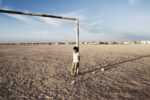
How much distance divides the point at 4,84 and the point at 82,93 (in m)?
3.92

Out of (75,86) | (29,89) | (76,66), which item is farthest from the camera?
(76,66)

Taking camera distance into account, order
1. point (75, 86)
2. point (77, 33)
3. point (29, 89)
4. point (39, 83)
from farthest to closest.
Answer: point (77, 33), point (39, 83), point (75, 86), point (29, 89)

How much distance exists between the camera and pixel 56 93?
4824 millimetres

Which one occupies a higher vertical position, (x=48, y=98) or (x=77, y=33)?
(x=77, y=33)

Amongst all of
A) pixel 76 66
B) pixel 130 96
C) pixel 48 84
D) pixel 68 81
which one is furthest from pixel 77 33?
pixel 130 96

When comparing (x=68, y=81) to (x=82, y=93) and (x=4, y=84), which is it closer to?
(x=82, y=93)

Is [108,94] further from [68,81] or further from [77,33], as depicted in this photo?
[77,33]

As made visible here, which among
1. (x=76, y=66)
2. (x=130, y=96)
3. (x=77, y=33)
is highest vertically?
(x=77, y=33)

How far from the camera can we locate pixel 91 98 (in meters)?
4.41

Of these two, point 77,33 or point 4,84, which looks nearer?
point 4,84

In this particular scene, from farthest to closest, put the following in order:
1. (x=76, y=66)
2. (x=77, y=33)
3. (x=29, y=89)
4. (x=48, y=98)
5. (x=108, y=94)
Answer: (x=77, y=33) → (x=76, y=66) → (x=29, y=89) → (x=108, y=94) → (x=48, y=98)

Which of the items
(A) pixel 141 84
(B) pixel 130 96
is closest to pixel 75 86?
(B) pixel 130 96

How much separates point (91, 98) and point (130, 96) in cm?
158

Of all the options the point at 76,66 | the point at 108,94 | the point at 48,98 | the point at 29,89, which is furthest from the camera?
the point at 76,66
